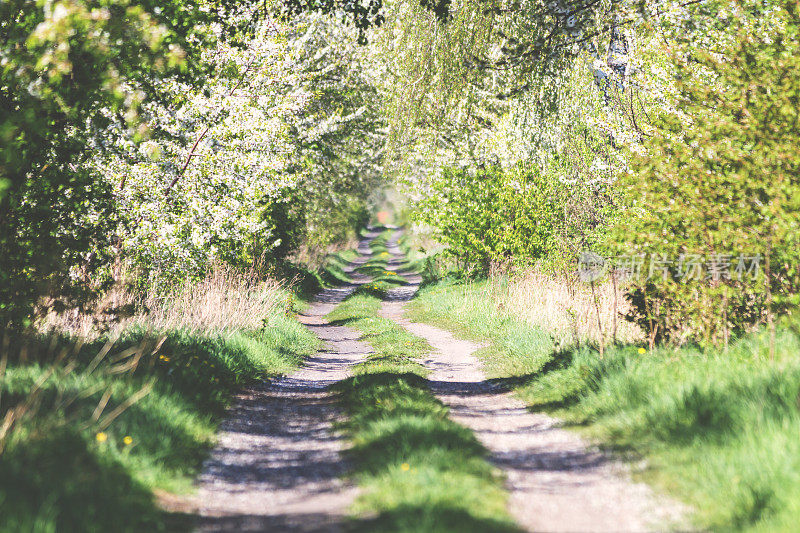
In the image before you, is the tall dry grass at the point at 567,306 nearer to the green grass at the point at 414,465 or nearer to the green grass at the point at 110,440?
the green grass at the point at 414,465

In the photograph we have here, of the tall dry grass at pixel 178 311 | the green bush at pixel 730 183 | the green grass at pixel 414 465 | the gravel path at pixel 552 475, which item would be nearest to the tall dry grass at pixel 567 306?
the green bush at pixel 730 183

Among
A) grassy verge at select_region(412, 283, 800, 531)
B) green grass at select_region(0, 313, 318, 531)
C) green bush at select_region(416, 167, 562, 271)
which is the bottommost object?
green grass at select_region(0, 313, 318, 531)

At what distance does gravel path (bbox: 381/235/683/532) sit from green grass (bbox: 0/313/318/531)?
7.69ft

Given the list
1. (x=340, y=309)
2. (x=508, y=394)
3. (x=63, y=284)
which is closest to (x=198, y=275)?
(x=63, y=284)

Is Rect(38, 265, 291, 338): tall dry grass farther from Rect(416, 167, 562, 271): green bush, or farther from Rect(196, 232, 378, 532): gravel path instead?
Rect(416, 167, 562, 271): green bush

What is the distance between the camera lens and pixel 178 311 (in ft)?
36.8

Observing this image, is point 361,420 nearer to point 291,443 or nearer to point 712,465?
point 291,443

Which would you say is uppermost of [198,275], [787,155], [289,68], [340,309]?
[289,68]

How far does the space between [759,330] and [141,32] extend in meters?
7.20

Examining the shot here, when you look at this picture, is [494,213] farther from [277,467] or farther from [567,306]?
[277,467]

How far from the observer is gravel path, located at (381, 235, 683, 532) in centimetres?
400

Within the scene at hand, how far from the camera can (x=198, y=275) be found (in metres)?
12.1

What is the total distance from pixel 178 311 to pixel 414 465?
7591 mm

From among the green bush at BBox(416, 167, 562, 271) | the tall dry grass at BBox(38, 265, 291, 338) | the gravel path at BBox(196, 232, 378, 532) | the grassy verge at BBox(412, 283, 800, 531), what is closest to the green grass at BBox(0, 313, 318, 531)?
the gravel path at BBox(196, 232, 378, 532)
